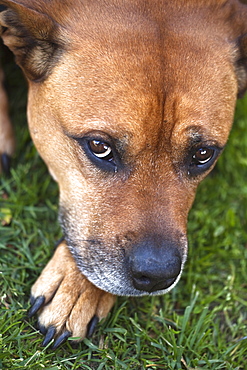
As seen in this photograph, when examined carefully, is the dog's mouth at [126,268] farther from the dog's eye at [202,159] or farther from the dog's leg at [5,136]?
the dog's leg at [5,136]

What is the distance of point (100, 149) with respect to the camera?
2.88 m

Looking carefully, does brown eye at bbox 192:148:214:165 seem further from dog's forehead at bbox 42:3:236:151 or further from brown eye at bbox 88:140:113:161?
brown eye at bbox 88:140:113:161

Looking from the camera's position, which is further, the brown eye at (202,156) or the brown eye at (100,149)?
the brown eye at (202,156)

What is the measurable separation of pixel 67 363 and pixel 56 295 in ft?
1.32

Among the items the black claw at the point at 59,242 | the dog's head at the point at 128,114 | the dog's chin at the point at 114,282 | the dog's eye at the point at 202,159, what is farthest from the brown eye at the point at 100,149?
the black claw at the point at 59,242

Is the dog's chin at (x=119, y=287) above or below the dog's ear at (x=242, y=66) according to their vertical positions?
below

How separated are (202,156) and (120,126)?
63 cm

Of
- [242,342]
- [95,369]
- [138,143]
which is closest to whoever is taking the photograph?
[138,143]

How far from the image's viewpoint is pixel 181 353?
3.07 m

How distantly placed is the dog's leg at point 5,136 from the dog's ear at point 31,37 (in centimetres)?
Answer: 89

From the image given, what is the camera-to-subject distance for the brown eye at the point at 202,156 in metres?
3.03

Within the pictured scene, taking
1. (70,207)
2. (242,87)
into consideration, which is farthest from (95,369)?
(242,87)

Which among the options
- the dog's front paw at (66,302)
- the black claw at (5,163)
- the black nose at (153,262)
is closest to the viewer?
the black nose at (153,262)

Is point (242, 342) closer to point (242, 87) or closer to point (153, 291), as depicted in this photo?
point (153, 291)
